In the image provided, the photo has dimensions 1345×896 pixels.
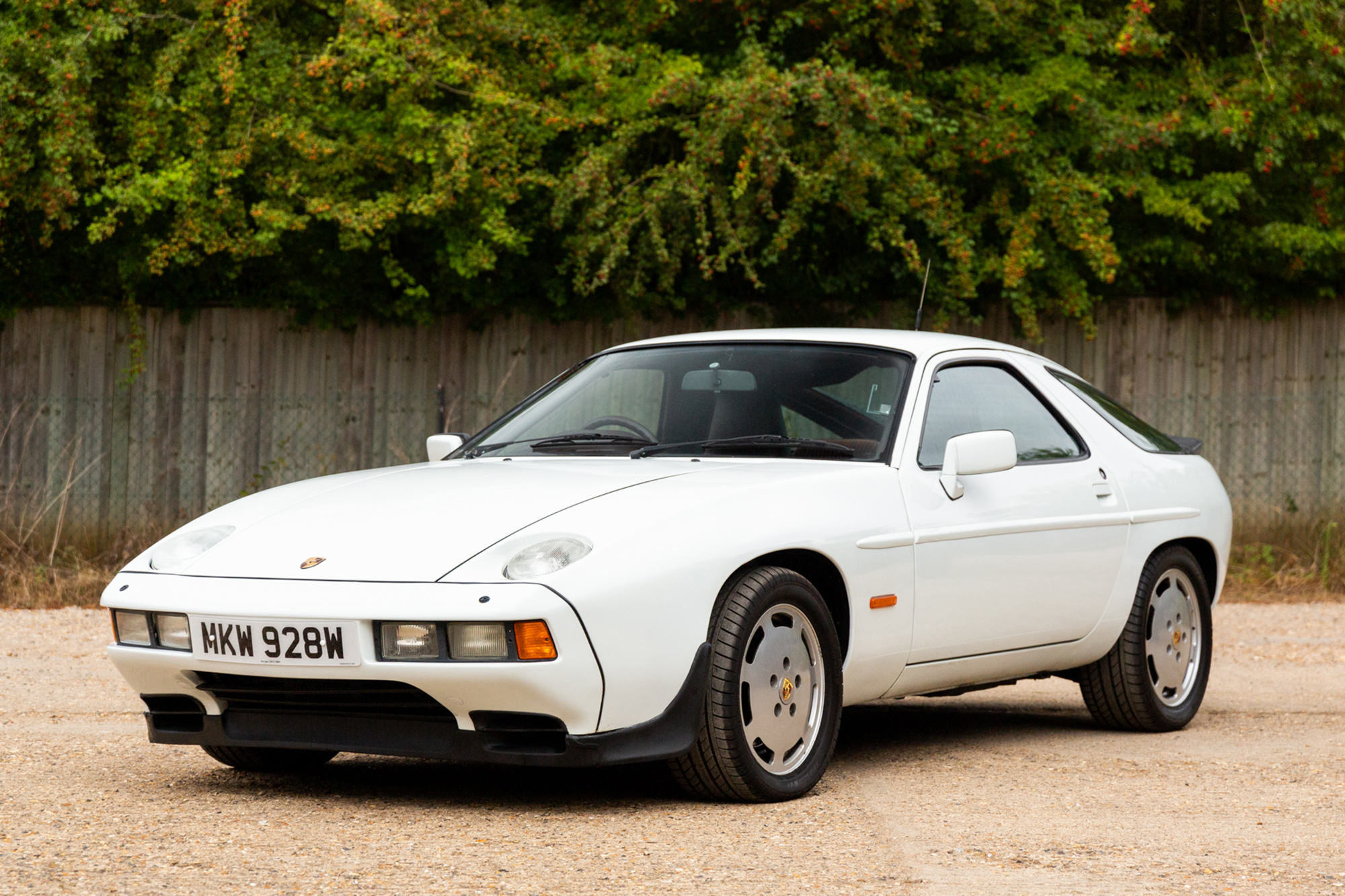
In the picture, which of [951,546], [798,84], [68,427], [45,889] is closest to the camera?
[45,889]

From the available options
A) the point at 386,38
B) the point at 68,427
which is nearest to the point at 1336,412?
the point at 386,38

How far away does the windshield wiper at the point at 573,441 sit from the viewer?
584cm

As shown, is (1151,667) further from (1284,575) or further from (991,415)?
(1284,575)

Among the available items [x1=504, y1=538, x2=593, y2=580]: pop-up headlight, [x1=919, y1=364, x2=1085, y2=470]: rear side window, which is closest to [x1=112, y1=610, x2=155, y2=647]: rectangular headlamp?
[x1=504, y1=538, x2=593, y2=580]: pop-up headlight

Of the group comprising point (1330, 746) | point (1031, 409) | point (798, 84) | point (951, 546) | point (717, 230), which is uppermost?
point (798, 84)

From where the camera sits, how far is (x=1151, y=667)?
22.1ft

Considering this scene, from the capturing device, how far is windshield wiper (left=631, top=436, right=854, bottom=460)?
18.4 ft

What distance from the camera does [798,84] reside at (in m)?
12.7

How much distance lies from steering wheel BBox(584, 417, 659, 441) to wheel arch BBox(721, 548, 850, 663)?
2.81 feet

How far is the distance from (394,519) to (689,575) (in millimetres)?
907

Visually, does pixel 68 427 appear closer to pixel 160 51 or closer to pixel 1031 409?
pixel 160 51

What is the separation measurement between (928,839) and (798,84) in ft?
29.8

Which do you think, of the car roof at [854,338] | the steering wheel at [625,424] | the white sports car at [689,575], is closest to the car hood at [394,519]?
the white sports car at [689,575]

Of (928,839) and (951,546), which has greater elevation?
(951,546)
